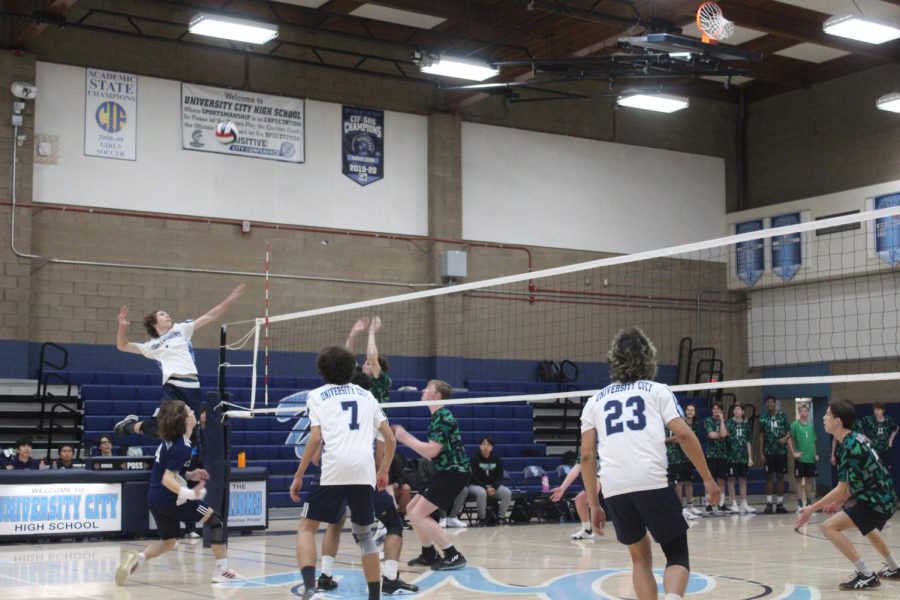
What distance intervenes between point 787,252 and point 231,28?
13.1 m

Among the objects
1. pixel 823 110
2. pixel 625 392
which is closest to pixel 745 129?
pixel 823 110

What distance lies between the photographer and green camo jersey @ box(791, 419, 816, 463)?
1984 centimetres

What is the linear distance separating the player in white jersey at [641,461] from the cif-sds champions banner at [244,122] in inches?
621

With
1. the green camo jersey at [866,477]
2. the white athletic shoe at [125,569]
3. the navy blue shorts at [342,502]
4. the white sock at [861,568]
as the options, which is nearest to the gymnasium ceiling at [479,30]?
the green camo jersey at [866,477]

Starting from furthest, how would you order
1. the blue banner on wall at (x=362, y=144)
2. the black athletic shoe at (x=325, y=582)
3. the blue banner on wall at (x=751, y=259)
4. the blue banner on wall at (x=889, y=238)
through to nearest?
1. the blue banner on wall at (x=751, y=259)
2. the blue banner on wall at (x=889, y=238)
3. the blue banner on wall at (x=362, y=144)
4. the black athletic shoe at (x=325, y=582)

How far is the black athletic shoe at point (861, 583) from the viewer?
9086 millimetres

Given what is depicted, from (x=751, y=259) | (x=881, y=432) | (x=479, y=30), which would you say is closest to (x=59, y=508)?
(x=479, y=30)

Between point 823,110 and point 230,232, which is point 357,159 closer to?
point 230,232

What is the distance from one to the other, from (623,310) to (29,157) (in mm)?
12228

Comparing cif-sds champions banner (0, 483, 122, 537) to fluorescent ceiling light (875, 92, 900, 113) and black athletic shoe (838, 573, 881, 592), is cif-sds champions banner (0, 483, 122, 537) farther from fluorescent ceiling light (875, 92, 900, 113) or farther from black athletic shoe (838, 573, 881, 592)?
fluorescent ceiling light (875, 92, 900, 113)

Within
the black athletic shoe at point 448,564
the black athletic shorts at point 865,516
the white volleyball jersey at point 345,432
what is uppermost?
the white volleyball jersey at point 345,432

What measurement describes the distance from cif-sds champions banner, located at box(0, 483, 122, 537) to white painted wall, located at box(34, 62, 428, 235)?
22.4 feet

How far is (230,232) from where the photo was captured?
2089 cm

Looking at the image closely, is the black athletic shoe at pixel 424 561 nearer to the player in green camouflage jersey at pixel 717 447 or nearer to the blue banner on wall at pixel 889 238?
the player in green camouflage jersey at pixel 717 447
